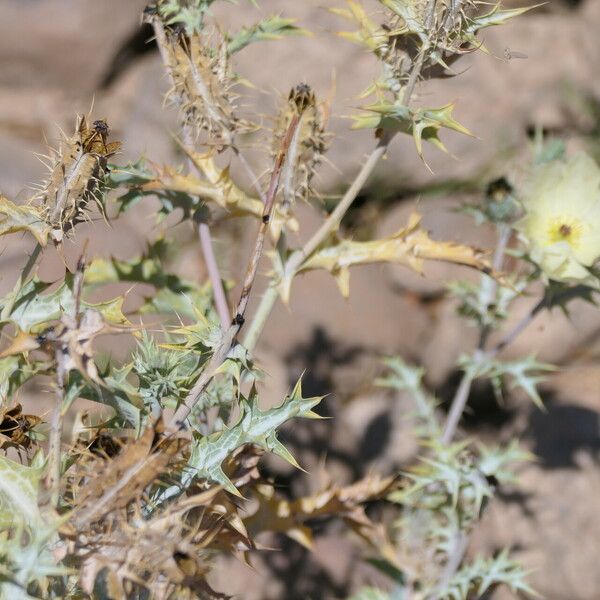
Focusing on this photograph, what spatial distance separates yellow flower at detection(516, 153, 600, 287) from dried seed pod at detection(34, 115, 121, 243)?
3.05 feet

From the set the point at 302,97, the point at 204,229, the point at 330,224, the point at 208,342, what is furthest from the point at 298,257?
the point at 208,342

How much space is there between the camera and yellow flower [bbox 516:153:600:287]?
5.44 feet

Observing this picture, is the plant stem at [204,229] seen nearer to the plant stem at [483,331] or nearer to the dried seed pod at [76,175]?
the dried seed pod at [76,175]

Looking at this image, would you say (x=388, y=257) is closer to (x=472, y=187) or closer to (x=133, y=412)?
(x=133, y=412)

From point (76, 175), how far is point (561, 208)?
1146 mm

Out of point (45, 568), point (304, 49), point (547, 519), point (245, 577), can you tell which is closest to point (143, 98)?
point (304, 49)

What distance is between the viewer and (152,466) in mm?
910

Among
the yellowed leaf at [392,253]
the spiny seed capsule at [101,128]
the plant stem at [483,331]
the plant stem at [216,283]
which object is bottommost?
the plant stem at [483,331]

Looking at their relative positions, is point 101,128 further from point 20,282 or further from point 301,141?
point 301,141

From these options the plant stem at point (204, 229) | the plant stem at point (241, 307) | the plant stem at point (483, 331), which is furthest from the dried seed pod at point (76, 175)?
the plant stem at point (483, 331)

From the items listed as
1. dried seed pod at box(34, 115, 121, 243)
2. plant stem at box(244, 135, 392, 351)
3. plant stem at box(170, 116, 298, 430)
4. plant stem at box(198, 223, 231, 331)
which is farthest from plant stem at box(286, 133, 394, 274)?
dried seed pod at box(34, 115, 121, 243)

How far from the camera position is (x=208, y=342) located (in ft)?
3.55

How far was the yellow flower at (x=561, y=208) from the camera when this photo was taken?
1.66 m

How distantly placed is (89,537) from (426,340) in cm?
213
